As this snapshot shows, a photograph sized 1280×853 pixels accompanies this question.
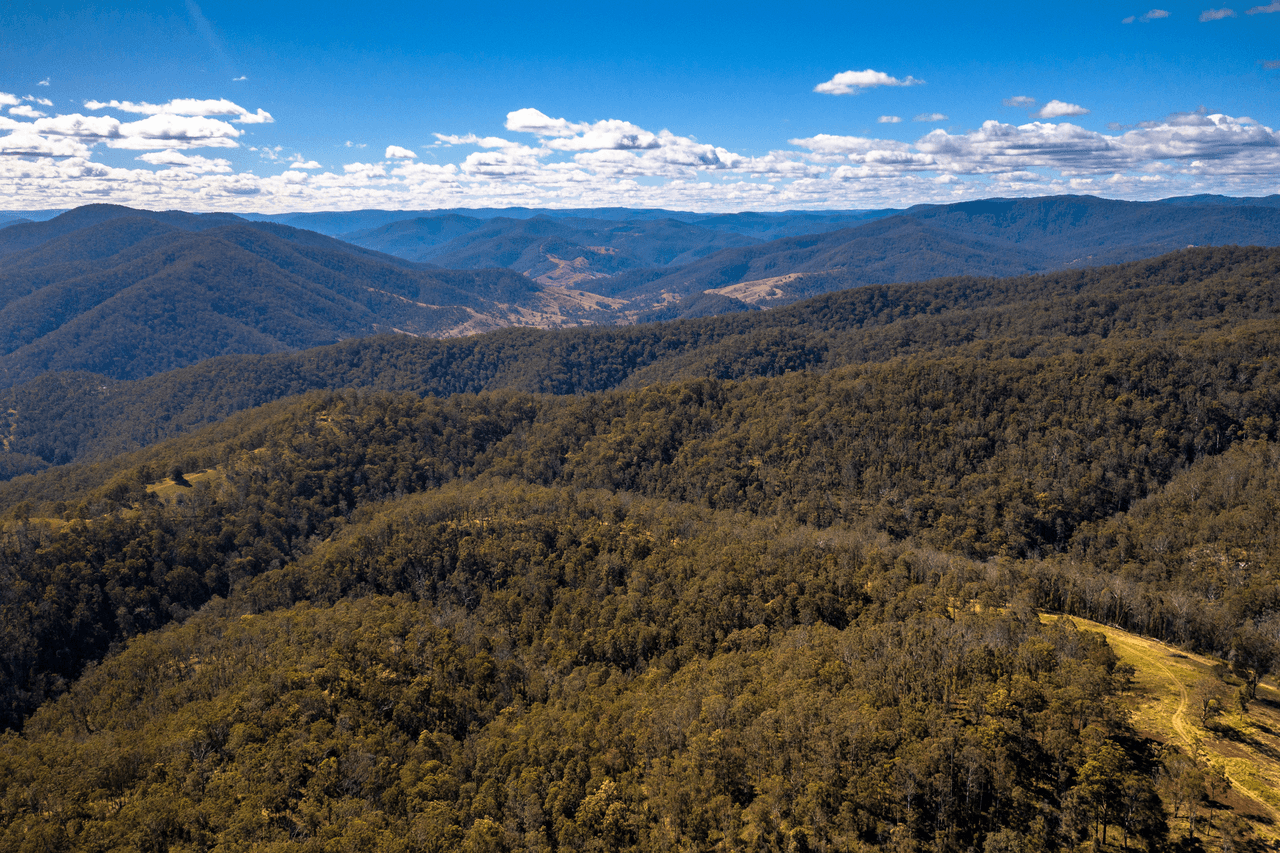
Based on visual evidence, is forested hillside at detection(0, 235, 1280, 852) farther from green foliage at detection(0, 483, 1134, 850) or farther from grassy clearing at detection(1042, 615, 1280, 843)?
grassy clearing at detection(1042, 615, 1280, 843)

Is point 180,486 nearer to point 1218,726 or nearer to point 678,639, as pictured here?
point 678,639

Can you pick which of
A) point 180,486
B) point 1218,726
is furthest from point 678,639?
point 180,486

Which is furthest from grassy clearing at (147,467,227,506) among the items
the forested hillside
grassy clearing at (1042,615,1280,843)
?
grassy clearing at (1042,615,1280,843)

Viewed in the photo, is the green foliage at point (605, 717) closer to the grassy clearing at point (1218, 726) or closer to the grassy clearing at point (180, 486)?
the grassy clearing at point (1218, 726)

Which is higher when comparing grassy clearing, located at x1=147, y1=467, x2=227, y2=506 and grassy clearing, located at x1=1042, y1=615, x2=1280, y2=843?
grassy clearing, located at x1=1042, y1=615, x2=1280, y2=843

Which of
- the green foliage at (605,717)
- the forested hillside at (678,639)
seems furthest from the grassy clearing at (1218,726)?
the green foliage at (605,717)

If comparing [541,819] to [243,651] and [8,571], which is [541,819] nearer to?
[243,651]
